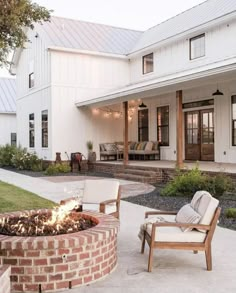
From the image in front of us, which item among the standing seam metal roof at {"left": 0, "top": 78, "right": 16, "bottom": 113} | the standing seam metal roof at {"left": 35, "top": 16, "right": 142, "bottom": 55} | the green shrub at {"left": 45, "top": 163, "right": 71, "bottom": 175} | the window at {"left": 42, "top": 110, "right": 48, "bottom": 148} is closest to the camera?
the green shrub at {"left": 45, "top": 163, "right": 71, "bottom": 175}

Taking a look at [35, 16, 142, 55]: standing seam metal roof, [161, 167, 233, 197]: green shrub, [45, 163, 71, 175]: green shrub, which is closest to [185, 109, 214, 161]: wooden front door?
[161, 167, 233, 197]: green shrub

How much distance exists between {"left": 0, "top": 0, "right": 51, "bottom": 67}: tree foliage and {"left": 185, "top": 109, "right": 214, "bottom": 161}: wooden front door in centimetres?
955

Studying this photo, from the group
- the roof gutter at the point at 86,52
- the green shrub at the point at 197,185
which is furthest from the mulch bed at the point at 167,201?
the roof gutter at the point at 86,52

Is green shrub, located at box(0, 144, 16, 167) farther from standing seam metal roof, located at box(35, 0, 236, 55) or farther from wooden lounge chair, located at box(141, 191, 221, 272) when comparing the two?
wooden lounge chair, located at box(141, 191, 221, 272)

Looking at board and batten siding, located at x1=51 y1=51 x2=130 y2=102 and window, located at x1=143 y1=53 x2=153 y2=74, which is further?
window, located at x1=143 y1=53 x2=153 y2=74

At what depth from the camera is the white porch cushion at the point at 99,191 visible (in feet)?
22.1

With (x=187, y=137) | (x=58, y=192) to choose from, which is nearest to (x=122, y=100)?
(x=187, y=137)

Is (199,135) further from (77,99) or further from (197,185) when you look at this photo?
(77,99)

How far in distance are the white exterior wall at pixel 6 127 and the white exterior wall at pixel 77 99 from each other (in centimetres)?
1135

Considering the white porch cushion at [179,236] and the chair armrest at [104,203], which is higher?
the chair armrest at [104,203]

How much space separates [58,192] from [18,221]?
6320 mm

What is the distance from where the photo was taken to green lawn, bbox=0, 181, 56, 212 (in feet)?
28.2

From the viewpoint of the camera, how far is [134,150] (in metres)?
18.0

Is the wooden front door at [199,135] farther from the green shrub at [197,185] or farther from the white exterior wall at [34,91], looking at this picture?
the white exterior wall at [34,91]
